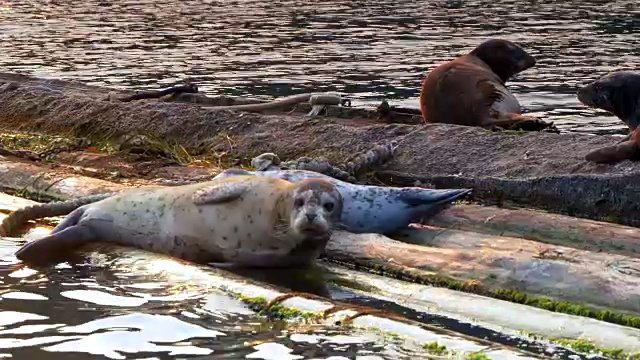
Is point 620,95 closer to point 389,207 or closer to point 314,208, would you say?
point 389,207

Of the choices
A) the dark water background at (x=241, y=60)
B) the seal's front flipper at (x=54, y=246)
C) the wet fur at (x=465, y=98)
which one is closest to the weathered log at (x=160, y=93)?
the wet fur at (x=465, y=98)

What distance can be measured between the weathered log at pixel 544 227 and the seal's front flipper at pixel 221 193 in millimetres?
1300

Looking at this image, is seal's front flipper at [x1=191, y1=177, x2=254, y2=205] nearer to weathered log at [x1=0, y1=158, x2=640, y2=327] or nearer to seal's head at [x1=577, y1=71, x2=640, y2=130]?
weathered log at [x1=0, y1=158, x2=640, y2=327]

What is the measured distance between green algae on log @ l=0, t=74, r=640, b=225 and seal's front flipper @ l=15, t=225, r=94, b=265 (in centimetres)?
299

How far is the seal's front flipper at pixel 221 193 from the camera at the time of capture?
25.7 feet

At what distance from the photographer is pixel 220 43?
26219 mm

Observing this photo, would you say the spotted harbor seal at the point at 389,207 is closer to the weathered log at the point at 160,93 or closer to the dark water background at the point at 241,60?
the dark water background at the point at 241,60

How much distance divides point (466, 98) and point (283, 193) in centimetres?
531

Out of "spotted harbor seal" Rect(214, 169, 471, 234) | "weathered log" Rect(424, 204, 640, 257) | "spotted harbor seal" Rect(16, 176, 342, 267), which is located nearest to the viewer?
"weathered log" Rect(424, 204, 640, 257)

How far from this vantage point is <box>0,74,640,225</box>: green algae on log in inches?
350

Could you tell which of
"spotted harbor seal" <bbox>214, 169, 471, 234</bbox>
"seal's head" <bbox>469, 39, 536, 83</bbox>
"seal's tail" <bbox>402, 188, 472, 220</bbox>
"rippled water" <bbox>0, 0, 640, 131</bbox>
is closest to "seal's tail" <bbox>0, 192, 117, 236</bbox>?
"spotted harbor seal" <bbox>214, 169, 471, 234</bbox>

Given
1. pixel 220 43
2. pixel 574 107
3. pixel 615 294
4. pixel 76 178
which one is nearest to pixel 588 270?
pixel 615 294

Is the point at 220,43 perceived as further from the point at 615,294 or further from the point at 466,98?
the point at 615,294

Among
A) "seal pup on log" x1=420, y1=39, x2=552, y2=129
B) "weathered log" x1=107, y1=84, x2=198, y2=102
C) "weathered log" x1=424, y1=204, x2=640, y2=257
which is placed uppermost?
"weathered log" x1=424, y1=204, x2=640, y2=257
